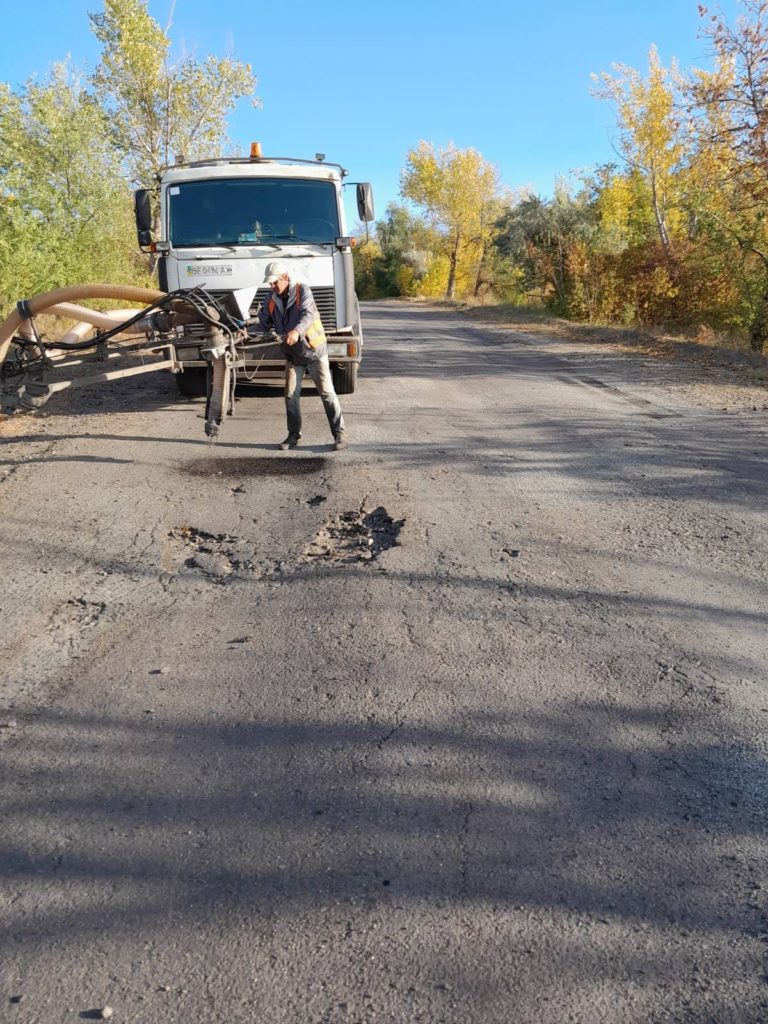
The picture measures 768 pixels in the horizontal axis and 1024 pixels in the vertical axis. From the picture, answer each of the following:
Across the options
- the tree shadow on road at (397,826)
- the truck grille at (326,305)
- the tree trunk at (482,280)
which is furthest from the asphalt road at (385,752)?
the tree trunk at (482,280)

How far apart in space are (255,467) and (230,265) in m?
2.97

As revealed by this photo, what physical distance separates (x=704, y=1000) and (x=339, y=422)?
20.9 feet

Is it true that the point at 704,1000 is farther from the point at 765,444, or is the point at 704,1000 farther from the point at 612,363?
the point at 612,363

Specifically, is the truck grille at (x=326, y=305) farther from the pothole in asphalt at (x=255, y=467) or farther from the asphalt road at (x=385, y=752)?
the asphalt road at (x=385, y=752)

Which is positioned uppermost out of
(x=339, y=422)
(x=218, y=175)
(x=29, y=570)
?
(x=218, y=175)

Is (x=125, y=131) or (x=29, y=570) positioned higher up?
(x=125, y=131)

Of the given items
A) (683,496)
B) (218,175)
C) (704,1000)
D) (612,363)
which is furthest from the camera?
(612,363)

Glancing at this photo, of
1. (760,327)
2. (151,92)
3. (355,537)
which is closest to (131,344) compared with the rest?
(355,537)

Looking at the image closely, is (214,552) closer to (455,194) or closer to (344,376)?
(344,376)

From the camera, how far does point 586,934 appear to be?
225cm

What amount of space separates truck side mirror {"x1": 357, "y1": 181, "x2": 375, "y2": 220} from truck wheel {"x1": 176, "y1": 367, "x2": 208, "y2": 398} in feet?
9.01

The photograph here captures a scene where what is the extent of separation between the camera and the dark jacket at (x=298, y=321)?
301 inches

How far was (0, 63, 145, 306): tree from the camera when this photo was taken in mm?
16109

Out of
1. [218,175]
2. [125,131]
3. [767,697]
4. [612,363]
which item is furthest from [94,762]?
[125,131]
